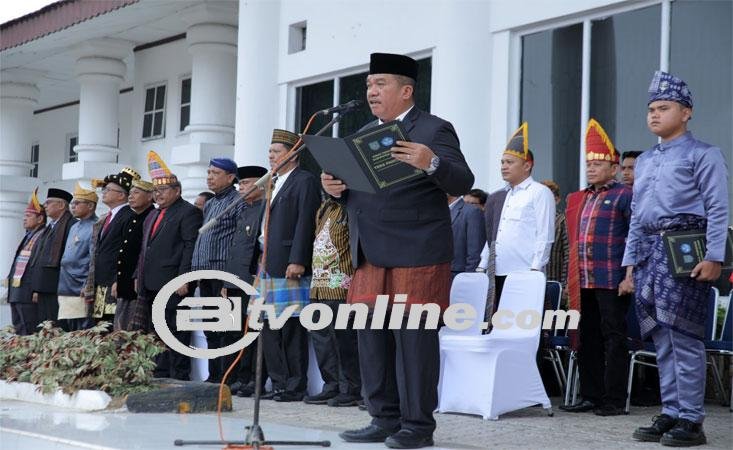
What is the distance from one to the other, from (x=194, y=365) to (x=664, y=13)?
5.14 metres

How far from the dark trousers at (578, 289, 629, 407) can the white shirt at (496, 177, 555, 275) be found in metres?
0.45

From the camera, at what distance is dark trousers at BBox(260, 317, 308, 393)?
7.93 meters

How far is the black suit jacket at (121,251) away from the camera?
31.1 feet

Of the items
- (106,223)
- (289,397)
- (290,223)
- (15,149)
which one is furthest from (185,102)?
(289,397)

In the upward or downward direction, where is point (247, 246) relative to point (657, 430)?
upward

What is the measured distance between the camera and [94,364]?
7.20m

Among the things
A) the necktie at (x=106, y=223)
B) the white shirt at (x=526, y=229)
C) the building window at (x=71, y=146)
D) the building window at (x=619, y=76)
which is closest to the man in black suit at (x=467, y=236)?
the white shirt at (x=526, y=229)

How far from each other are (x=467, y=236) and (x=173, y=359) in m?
3.10

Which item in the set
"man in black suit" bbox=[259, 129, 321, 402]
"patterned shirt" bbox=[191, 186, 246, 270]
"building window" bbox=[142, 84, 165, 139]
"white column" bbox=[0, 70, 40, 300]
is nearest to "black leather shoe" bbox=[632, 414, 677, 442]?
"man in black suit" bbox=[259, 129, 321, 402]

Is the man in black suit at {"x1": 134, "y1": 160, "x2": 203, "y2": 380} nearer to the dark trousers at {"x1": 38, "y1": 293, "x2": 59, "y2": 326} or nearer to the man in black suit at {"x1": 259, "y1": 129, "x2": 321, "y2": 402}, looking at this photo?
the man in black suit at {"x1": 259, "y1": 129, "x2": 321, "y2": 402}

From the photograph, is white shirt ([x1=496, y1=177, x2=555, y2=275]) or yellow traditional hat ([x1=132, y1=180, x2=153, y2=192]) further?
yellow traditional hat ([x1=132, y1=180, x2=153, y2=192])

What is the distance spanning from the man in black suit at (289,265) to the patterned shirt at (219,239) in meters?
0.77

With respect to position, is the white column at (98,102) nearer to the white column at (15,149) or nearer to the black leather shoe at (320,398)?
the white column at (15,149)

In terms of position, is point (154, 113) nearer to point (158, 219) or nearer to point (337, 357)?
point (158, 219)
